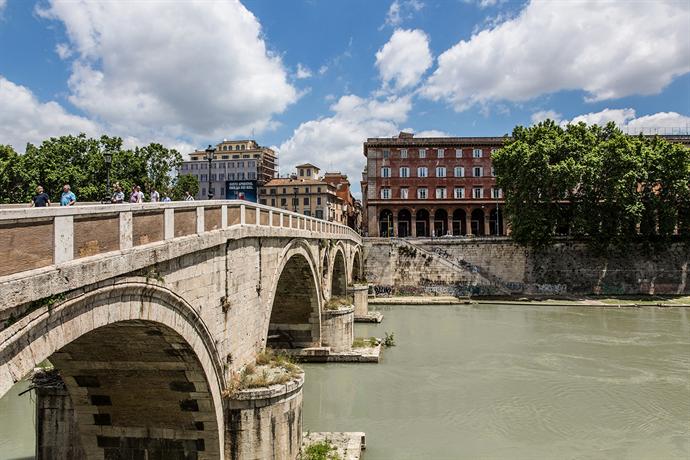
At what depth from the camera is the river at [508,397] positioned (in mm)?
14430

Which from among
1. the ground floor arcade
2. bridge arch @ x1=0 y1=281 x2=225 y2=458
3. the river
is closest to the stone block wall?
the ground floor arcade

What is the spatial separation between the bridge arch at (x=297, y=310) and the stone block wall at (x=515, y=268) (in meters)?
22.5

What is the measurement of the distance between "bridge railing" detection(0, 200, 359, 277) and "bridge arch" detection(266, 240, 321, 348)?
35.7ft

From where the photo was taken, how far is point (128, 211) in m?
7.05

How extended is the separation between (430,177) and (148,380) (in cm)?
4800

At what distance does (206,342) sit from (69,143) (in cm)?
3397

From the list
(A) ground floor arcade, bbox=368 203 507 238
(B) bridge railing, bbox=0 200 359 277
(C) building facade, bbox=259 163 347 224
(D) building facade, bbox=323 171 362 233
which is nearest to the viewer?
(B) bridge railing, bbox=0 200 359 277

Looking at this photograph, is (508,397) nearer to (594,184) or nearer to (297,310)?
(297,310)

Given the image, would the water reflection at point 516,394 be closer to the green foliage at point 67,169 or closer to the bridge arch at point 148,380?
the bridge arch at point 148,380

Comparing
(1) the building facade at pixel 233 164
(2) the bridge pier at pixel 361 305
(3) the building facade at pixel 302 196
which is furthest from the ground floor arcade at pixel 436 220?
(1) the building facade at pixel 233 164

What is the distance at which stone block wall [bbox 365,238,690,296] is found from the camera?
43.7 metres

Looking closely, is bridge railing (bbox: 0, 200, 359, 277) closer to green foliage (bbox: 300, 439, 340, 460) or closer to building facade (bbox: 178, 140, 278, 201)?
green foliage (bbox: 300, 439, 340, 460)

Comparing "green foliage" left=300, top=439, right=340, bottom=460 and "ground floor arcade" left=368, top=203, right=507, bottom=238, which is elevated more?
"ground floor arcade" left=368, top=203, right=507, bottom=238

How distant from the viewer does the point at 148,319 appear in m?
7.75
